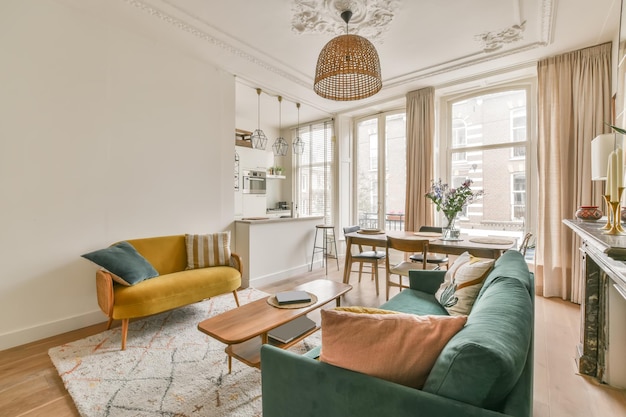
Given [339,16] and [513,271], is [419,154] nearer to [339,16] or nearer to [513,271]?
[339,16]

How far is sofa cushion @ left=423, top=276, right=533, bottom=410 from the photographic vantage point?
0.68 m

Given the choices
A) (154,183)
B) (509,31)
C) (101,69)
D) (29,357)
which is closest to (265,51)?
(101,69)

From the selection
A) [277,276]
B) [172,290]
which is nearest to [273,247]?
[277,276]

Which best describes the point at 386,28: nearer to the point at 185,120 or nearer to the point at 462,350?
the point at 185,120

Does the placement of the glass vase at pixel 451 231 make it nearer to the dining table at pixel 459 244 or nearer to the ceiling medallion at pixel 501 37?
the dining table at pixel 459 244

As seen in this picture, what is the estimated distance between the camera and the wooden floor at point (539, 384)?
168 cm

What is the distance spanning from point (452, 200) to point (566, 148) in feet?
5.11

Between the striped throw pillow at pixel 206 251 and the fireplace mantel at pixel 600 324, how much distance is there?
3012 mm

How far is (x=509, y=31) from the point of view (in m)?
3.06

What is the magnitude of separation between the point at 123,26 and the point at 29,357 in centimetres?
305

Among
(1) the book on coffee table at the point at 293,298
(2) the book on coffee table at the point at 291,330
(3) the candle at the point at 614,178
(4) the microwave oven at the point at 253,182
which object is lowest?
(2) the book on coffee table at the point at 291,330

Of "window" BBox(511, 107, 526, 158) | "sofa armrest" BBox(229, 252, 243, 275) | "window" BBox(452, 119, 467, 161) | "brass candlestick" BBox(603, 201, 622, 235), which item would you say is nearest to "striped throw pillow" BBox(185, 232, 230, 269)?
"sofa armrest" BBox(229, 252, 243, 275)

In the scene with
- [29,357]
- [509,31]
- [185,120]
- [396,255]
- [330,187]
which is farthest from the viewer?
[330,187]

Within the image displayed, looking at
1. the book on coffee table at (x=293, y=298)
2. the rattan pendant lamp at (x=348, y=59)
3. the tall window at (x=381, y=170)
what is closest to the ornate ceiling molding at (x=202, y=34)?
the rattan pendant lamp at (x=348, y=59)
